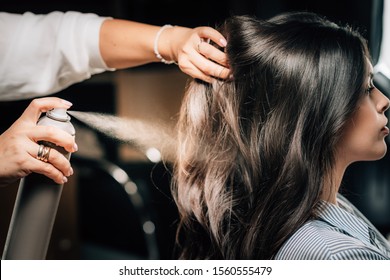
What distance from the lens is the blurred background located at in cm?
155

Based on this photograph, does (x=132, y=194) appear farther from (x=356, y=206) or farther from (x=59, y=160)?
(x=356, y=206)

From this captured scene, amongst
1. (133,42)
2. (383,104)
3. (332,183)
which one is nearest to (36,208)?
(133,42)

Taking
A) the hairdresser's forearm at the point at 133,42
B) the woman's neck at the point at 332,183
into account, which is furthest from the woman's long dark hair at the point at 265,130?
the hairdresser's forearm at the point at 133,42

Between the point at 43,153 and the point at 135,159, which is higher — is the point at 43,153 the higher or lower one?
the higher one

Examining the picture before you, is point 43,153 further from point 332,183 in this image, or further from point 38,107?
point 332,183

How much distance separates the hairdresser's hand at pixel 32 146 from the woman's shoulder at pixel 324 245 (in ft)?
2.12

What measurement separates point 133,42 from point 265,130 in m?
0.49

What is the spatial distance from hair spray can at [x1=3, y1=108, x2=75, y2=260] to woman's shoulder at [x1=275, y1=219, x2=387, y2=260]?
2.13 feet

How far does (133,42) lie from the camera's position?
1552 mm

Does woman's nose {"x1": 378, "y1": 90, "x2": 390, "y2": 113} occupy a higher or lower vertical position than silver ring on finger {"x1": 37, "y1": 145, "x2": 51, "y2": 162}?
higher

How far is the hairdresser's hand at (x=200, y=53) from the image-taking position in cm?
142

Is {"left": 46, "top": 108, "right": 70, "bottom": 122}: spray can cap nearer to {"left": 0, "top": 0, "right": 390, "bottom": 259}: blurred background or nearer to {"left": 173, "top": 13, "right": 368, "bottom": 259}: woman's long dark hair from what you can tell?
{"left": 0, "top": 0, "right": 390, "bottom": 259}: blurred background

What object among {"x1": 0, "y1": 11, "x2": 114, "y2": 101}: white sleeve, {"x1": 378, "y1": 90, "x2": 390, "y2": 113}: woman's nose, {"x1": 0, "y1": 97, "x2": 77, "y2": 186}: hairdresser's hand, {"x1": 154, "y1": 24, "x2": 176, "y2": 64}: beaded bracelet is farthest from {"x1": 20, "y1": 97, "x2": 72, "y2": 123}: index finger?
{"x1": 378, "y1": 90, "x2": 390, "y2": 113}: woman's nose

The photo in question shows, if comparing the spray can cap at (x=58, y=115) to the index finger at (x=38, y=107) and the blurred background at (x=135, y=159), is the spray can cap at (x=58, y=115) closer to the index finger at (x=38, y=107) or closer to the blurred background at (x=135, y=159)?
the index finger at (x=38, y=107)
